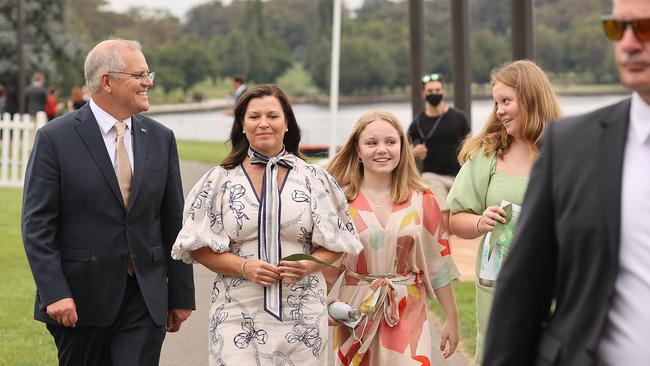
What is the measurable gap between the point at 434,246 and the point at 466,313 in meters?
4.64

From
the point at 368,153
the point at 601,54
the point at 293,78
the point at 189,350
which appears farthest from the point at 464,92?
the point at 293,78

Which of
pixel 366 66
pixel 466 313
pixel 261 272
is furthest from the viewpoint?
pixel 366 66

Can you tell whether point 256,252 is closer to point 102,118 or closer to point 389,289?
point 389,289

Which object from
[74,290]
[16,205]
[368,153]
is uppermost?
[368,153]

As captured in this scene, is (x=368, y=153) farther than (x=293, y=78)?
No

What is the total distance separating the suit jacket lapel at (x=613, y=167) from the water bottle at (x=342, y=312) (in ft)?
9.95

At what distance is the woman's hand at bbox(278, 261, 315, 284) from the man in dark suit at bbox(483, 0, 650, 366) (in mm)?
2346

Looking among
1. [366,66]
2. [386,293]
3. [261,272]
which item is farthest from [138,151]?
[366,66]

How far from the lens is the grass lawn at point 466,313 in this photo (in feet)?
31.6

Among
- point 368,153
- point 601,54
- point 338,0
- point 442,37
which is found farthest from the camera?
point 442,37

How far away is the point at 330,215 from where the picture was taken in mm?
5852

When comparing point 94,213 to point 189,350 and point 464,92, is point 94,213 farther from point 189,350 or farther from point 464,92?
point 464,92

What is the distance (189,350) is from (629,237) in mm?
6615

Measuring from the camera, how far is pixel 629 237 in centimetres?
317
